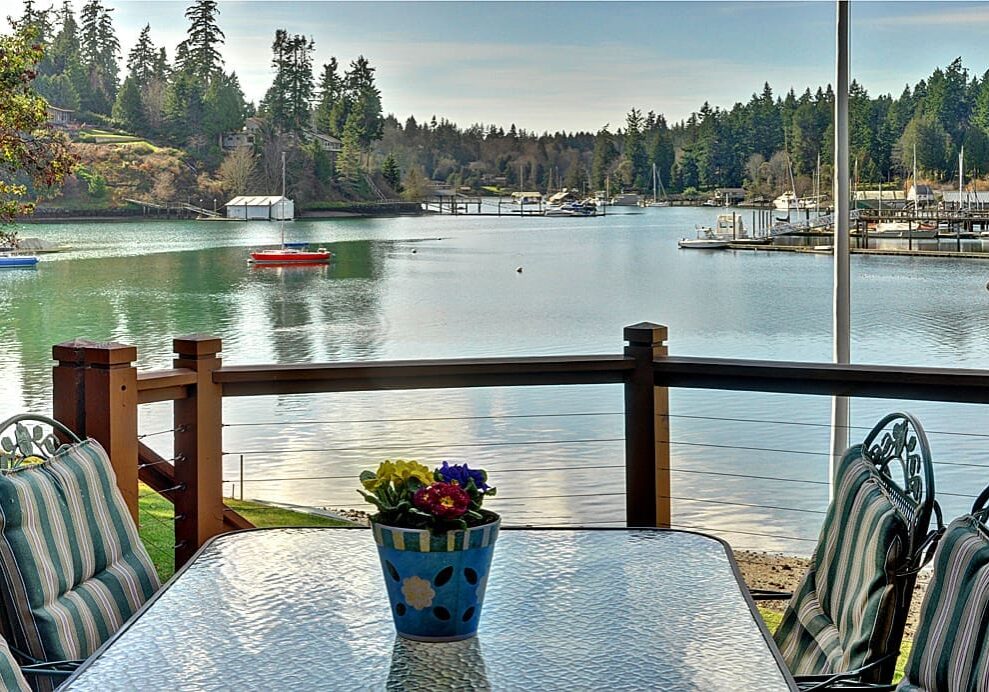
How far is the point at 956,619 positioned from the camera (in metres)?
1.68

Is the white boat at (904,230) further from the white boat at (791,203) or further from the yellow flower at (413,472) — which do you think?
the yellow flower at (413,472)

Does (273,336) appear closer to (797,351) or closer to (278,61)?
(278,61)

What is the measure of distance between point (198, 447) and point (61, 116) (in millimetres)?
13005

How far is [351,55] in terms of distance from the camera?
1889cm

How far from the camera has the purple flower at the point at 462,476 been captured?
1873mm

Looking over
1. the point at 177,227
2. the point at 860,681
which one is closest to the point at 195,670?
the point at 860,681

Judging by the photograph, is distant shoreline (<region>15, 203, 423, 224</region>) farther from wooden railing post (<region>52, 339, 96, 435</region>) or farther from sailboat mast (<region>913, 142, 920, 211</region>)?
wooden railing post (<region>52, 339, 96, 435</region>)

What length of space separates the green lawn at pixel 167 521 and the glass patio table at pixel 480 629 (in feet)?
17.9

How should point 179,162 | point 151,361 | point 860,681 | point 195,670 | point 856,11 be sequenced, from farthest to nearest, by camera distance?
1. point 151,361
2. point 179,162
3. point 856,11
4. point 860,681
5. point 195,670

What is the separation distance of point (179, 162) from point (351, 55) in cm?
442

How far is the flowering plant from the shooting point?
183 centimetres

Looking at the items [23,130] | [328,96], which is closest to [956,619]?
[23,130]

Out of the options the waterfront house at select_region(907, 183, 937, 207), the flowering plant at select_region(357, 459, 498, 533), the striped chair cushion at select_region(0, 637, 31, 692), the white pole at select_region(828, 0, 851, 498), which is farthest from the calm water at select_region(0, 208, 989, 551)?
the striped chair cushion at select_region(0, 637, 31, 692)

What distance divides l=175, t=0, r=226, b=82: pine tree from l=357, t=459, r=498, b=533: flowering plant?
15.5 m
